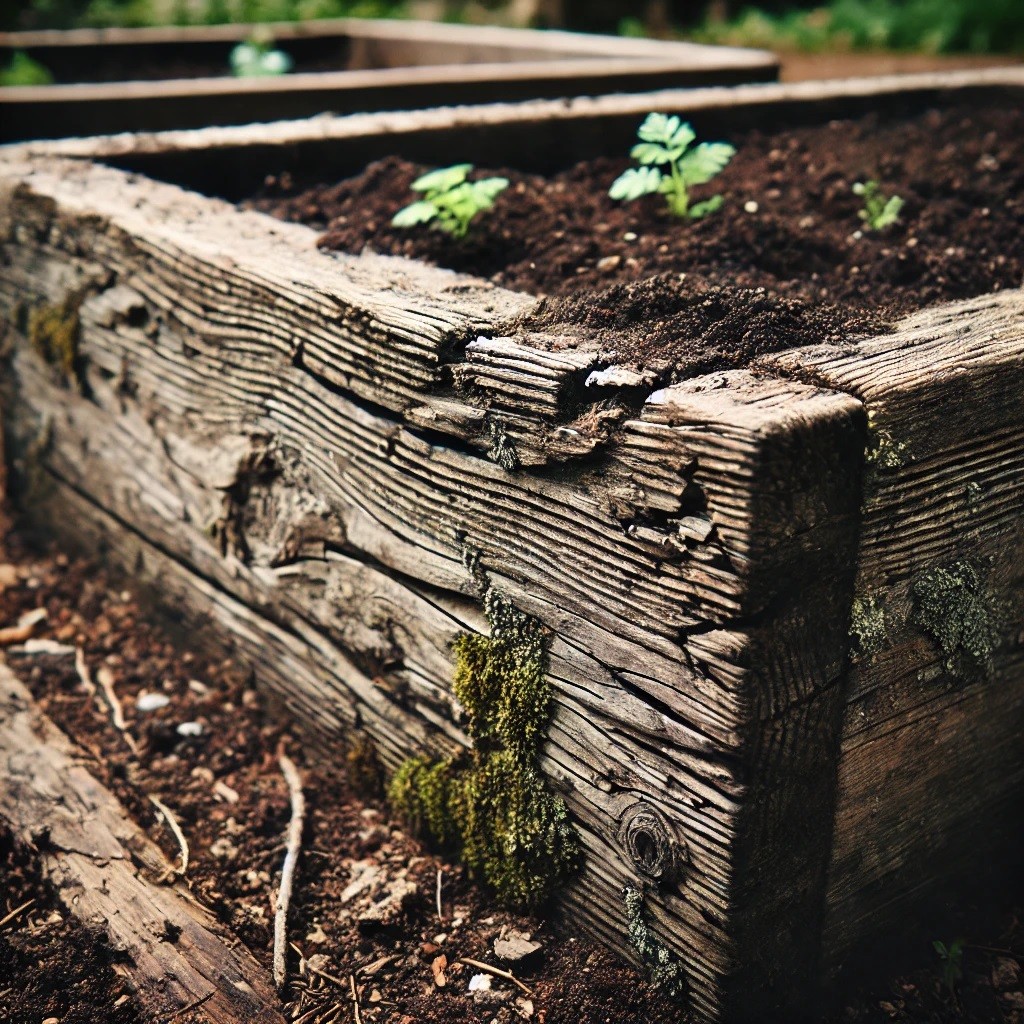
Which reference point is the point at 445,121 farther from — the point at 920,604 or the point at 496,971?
the point at 496,971

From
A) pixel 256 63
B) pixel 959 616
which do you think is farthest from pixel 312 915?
pixel 256 63

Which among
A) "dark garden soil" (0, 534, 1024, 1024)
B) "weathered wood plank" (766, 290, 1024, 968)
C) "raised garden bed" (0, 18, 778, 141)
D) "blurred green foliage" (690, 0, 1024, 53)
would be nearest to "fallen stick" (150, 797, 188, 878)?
"dark garden soil" (0, 534, 1024, 1024)

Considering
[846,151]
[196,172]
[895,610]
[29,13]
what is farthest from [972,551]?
[29,13]

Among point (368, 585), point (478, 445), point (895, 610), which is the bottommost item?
point (368, 585)

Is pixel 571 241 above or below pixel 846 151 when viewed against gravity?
below

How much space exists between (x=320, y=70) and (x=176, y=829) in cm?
583

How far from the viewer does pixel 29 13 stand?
26.2 ft

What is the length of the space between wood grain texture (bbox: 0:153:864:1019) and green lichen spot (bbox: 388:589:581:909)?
0.14 feet

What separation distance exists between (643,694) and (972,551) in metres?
0.66

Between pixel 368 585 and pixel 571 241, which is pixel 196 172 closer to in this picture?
pixel 571 241

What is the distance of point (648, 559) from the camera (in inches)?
62.6

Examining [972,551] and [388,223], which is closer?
[972,551]

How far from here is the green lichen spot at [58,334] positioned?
3.04 metres

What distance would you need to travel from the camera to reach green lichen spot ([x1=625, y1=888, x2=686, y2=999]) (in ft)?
5.79
